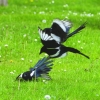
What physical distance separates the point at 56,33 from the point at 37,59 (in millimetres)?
4368

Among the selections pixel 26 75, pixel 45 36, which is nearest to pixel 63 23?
pixel 45 36

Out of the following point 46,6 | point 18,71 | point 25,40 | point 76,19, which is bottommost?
point 46,6

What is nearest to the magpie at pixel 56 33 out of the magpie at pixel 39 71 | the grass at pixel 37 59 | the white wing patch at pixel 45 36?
the white wing patch at pixel 45 36

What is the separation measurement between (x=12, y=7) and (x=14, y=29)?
296 inches

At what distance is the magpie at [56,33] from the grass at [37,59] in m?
1.08

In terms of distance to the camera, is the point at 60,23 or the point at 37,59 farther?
the point at 37,59

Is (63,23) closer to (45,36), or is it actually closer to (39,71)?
(45,36)

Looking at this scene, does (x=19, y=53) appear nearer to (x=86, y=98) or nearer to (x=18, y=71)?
(x=18, y=71)

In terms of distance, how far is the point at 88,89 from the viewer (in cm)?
820

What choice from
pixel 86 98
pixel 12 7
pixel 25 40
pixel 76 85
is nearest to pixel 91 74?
pixel 76 85

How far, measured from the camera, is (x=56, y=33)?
7.25 metres

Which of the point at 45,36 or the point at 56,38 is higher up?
the point at 45,36

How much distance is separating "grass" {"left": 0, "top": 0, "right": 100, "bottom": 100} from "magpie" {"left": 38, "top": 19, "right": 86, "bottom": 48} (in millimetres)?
1075

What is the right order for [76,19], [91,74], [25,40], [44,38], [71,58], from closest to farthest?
[44,38], [91,74], [71,58], [25,40], [76,19]
